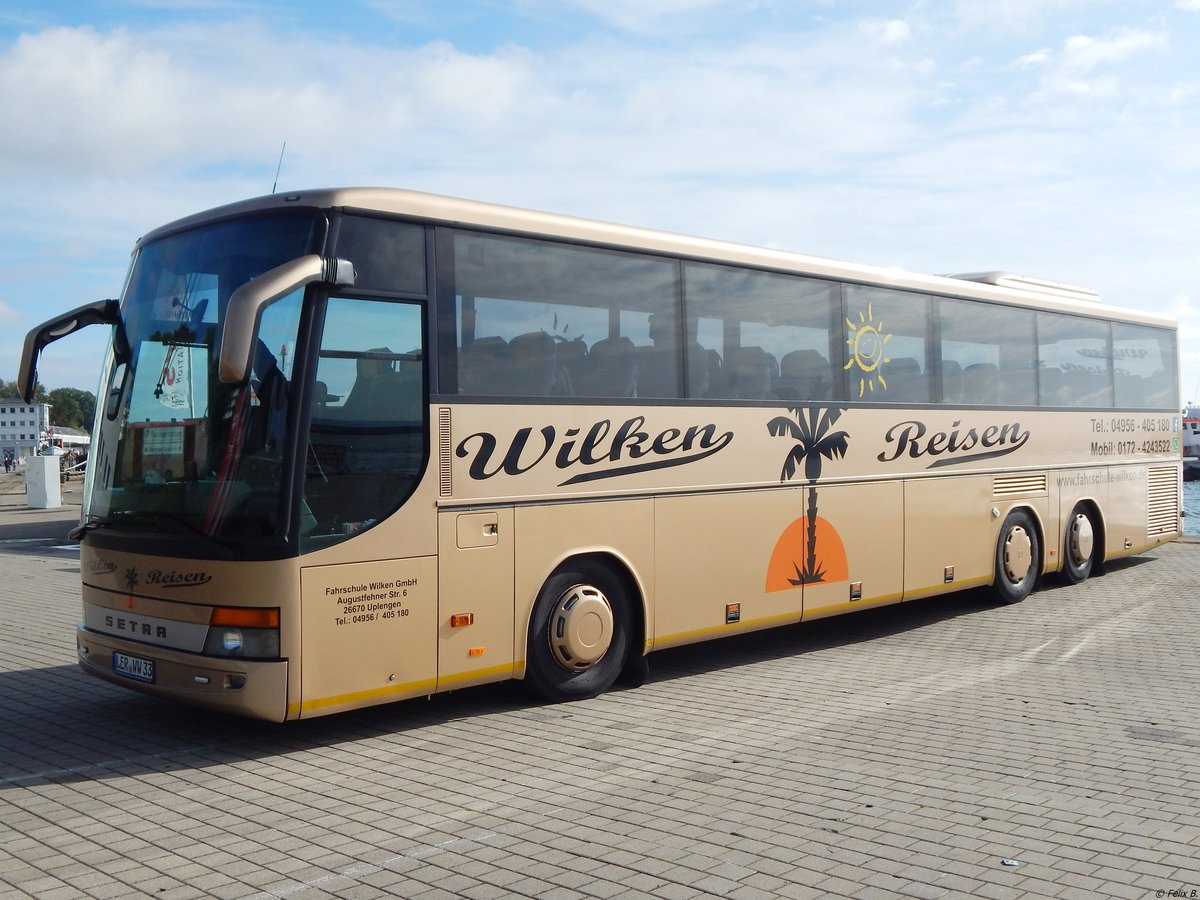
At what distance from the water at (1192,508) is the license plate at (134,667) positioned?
3310 centimetres

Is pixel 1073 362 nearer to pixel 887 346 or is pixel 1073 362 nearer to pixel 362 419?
pixel 887 346

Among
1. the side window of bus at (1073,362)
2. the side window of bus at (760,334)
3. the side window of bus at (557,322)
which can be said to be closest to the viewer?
the side window of bus at (557,322)

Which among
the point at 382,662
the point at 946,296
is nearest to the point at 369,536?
the point at 382,662

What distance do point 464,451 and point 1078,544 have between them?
32.9ft

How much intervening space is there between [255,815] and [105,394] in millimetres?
3375

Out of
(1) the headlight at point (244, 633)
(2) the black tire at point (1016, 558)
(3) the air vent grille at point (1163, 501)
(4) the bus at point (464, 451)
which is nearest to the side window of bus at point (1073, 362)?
(2) the black tire at point (1016, 558)

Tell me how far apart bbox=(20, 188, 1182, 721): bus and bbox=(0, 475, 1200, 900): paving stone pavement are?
0.49 m

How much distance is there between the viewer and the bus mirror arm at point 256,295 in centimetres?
634

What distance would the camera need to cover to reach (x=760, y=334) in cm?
1031

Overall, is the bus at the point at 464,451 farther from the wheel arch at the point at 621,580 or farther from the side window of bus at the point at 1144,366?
the side window of bus at the point at 1144,366

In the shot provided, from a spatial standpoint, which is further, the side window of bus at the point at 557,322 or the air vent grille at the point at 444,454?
the side window of bus at the point at 557,322

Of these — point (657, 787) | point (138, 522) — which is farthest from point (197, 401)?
point (657, 787)

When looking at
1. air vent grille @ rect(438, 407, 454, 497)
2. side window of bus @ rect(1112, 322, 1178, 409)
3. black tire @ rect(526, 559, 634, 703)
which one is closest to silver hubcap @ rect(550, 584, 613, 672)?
black tire @ rect(526, 559, 634, 703)

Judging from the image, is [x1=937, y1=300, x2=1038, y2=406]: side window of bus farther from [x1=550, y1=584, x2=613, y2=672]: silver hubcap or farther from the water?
the water
